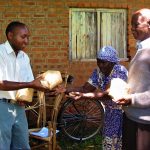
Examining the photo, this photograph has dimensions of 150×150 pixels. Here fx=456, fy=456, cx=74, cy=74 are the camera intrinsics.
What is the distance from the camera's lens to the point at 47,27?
335 inches

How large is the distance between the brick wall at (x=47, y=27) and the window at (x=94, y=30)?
20 centimetres

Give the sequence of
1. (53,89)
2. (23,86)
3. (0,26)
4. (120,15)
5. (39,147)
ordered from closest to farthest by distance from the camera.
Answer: (23,86) < (53,89) < (39,147) < (0,26) < (120,15)

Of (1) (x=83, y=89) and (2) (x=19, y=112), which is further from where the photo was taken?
(1) (x=83, y=89)

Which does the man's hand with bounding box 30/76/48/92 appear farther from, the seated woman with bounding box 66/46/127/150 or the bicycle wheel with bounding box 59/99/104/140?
the bicycle wheel with bounding box 59/99/104/140

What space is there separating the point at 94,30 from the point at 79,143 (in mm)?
2227

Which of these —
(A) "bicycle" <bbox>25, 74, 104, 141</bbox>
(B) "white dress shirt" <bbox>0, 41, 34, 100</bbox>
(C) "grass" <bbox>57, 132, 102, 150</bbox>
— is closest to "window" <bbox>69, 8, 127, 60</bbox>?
(A) "bicycle" <bbox>25, 74, 104, 141</bbox>

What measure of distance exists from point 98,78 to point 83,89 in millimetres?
232

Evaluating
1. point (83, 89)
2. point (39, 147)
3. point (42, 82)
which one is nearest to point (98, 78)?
point (83, 89)

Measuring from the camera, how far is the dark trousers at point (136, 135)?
4020 mm

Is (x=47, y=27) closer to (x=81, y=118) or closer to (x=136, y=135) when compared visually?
(x=81, y=118)

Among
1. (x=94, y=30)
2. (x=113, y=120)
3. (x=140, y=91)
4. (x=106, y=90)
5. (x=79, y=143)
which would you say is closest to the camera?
(x=140, y=91)

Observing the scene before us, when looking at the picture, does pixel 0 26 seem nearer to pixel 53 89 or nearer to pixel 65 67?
pixel 65 67

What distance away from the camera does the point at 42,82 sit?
477 centimetres

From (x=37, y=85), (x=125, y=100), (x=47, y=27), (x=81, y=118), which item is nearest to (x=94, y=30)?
(x=47, y=27)
